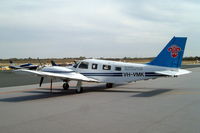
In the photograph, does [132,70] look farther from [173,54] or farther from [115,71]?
[173,54]

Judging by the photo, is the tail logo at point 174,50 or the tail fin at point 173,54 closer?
the tail fin at point 173,54

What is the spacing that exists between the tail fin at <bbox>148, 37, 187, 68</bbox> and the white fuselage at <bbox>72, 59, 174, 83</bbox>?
0.41 m

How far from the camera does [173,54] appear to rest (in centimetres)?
1605

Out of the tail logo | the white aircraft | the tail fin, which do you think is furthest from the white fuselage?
the tail logo

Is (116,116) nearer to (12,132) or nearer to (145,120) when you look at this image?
(145,120)

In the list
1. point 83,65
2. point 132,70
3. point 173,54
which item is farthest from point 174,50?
point 83,65

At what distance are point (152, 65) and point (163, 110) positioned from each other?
6800mm

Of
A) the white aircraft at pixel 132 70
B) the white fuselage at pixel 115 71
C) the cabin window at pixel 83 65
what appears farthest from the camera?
the cabin window at pixel 83 65

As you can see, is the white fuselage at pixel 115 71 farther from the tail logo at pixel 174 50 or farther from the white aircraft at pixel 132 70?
the tail logo at pixel 174 50

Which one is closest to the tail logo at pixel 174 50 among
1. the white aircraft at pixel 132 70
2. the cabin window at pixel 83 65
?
the white aircraft at pixel 132 70

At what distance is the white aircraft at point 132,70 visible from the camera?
15.7 metres

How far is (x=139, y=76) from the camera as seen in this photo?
52.9 feet

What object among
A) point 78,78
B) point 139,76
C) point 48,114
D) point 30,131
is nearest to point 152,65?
point 139,76

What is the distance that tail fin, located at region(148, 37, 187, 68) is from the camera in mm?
15828
